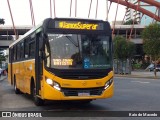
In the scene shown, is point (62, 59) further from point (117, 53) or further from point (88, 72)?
point (117, 53)

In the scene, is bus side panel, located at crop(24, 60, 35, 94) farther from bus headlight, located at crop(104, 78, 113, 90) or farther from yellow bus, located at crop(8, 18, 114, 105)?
bus headlight, located at crop(104, 78, 113, 90)

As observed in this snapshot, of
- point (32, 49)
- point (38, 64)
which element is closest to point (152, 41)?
point (32, 49)

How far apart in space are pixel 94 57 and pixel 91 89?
3.17 feet

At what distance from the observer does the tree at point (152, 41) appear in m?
43.5

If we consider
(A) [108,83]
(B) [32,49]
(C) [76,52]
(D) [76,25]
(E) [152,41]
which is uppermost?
(E) [152,41]

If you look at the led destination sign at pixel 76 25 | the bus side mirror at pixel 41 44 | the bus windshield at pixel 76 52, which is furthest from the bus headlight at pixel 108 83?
the bus side mirror at pixel 41 44

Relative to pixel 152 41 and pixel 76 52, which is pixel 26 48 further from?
pixel 152 41

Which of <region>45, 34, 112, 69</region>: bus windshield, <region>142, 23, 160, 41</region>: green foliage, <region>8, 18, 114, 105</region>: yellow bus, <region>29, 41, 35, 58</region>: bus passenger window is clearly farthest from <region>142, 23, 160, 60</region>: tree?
<region>45, 34, 112, 69</region>: bus windshield

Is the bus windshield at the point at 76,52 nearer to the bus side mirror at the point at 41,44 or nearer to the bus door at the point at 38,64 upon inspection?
the bus side mirror at the point at 41,44

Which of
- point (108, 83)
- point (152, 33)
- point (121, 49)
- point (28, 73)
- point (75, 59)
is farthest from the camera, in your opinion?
point (121, 49)

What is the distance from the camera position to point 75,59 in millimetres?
12203

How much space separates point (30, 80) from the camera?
48.6ft

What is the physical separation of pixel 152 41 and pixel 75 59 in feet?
107

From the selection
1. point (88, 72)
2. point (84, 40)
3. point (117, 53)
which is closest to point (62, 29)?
point (84, 40)
